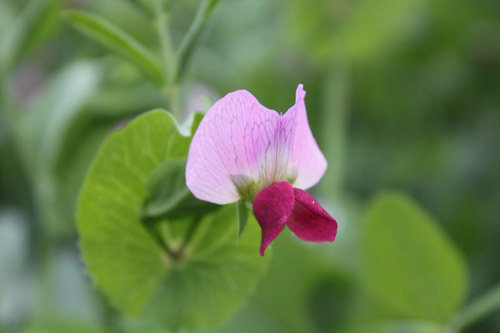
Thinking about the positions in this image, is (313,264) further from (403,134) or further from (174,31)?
(174,31)

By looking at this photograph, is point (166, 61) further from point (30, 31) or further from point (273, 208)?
point (30, 31)

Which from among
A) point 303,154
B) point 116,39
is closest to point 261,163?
point 303,154

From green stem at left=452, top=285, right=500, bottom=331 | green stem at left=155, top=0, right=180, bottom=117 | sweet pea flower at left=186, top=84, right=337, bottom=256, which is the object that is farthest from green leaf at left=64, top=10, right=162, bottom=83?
green stem at left=452, top=285, right=500, bottom=331

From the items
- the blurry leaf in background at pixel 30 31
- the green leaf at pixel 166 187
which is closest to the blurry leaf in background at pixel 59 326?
the green leaf at pixel 166 187

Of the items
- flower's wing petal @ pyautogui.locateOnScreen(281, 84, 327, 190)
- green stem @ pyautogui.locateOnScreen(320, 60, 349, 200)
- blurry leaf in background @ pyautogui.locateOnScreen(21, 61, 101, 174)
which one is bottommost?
flower's wing petal @ pyautogui.locateOnScreen(281, 84, 327, 190)

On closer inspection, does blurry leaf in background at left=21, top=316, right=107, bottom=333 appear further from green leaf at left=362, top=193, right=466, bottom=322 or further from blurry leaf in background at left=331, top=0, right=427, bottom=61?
blurry leaf in background at left=331, top=0, right=427, bottom=61

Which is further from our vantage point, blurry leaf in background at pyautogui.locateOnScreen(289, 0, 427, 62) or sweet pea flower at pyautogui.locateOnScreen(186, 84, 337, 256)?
blurry leaf in background at pyautogui.locateOnScreen(289, 0, 427, 62)
